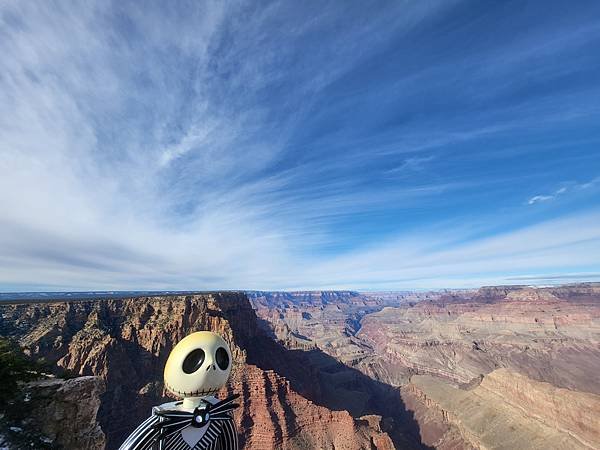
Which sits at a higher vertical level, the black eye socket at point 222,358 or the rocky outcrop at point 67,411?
the black eye socket at point 222,358

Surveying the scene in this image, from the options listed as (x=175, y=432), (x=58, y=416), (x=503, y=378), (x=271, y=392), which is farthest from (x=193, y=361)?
(x=503, y=378)

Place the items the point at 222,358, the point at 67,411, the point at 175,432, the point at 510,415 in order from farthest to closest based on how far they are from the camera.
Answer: the point at 510,415 < the point at 67,411 < the point at 222,358 < the point at 175,432

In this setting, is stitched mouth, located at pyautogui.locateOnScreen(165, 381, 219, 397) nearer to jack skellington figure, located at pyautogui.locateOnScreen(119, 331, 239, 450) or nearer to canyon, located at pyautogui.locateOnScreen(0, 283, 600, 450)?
jack skellington figure, located at pyautogui.locateOnScreen(119, 331, 239, 450)

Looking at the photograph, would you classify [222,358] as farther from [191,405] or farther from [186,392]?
[191,405]

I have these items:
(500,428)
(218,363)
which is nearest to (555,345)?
(500,428)

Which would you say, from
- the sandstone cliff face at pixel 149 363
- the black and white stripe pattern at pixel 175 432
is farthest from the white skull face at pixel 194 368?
the sandstone cliff face at pixel 149 363

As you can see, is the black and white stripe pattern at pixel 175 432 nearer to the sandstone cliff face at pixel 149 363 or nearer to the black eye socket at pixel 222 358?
the black eye socket at pixel 222 358

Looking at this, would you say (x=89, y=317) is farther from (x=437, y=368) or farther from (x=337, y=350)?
(x=437, y=368)

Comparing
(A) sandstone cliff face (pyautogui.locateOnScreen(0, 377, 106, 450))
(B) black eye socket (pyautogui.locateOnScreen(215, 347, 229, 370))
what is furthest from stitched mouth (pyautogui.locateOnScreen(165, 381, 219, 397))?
(A) sandstone cliff face (pyautogui.locateOnScreen(0, 377, 106, 450))
